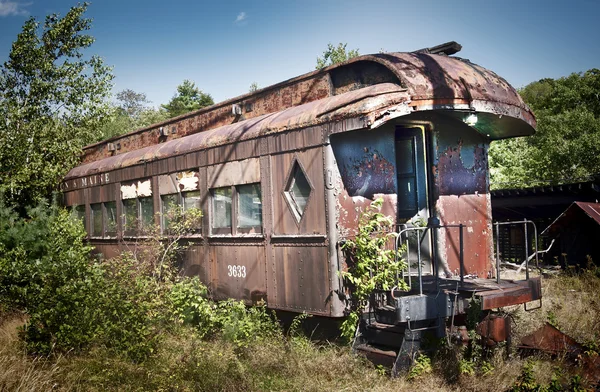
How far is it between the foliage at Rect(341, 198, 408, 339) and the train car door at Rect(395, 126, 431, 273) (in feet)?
3.54

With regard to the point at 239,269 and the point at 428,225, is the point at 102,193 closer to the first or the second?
the point at 239,269

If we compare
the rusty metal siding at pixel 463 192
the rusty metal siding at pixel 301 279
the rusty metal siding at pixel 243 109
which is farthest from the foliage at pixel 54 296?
the rusty metal siding at pixel 463 192

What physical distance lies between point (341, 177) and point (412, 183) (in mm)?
1515

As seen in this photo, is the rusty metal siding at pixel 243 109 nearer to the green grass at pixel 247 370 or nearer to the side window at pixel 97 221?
the side window at pixel 97 221

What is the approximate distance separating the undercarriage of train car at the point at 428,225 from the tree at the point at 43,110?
9.17 meters

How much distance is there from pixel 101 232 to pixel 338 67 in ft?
21.8

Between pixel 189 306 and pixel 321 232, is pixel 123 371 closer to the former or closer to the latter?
pixel 189 306

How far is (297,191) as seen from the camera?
660 cm

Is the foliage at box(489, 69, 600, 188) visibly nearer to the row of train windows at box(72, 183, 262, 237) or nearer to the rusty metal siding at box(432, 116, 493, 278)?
the rusty metal siding at box(432, 116, 493, 278)

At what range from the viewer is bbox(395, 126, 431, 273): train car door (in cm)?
717

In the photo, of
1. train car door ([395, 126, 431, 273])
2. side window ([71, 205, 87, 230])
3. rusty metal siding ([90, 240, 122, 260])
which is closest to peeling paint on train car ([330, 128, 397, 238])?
train car door ([395, 126, 431, 273])

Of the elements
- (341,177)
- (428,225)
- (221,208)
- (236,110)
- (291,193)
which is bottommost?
(428,225)

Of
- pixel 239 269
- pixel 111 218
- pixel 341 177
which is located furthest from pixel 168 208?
pixel 341 177

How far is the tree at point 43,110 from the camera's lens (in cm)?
1259
